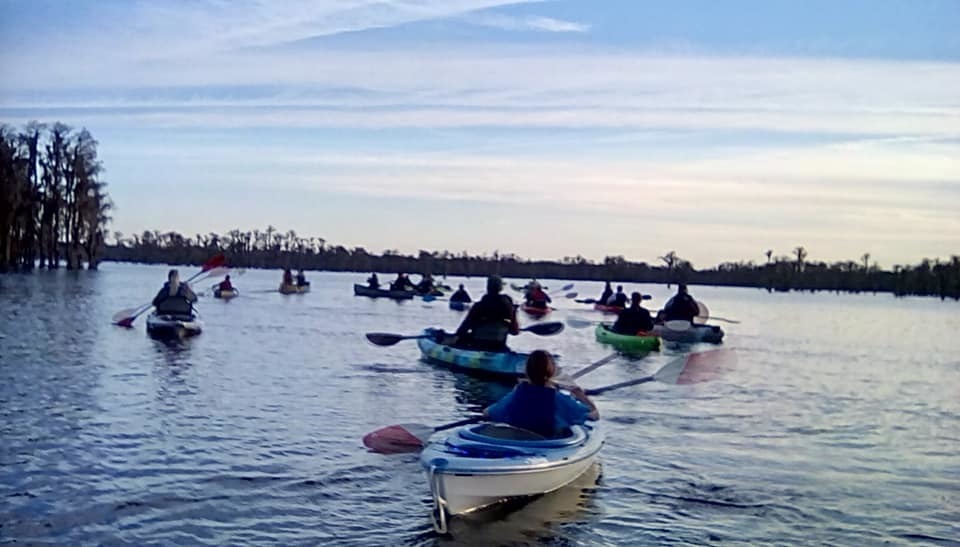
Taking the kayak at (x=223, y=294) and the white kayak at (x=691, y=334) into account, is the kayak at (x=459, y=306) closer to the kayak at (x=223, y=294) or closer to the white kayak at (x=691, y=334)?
the kayak at (x=223, y=294)

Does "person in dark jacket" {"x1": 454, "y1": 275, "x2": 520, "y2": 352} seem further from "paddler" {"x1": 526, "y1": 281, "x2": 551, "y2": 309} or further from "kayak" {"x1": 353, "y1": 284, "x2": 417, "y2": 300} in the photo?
"kayak" {"x1": 353, "y1": 284, "x2": 417, "y2": 300}

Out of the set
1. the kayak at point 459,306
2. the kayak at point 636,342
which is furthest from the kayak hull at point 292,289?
the kayak at point 636,342

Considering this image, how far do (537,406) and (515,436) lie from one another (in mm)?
382

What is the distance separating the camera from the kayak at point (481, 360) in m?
18.4

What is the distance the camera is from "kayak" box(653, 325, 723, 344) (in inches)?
1166

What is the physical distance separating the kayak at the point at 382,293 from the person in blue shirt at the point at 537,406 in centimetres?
4217

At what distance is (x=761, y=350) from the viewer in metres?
29.9

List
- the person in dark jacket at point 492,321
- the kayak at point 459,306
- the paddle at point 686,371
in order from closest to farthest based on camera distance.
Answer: the paddle at point 686,371 < the person in dark jacket at point 492,321 < the kayak at point 459,306

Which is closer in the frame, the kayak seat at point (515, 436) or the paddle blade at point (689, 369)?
the kayak seat at point (515, 436)

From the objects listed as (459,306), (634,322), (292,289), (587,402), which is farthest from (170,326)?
(292,289)

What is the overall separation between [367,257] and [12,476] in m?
117

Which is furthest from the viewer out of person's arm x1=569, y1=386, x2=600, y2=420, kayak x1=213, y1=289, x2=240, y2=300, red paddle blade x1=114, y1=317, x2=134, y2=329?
kayak x1=213, y1=289, x2=240, y2=300

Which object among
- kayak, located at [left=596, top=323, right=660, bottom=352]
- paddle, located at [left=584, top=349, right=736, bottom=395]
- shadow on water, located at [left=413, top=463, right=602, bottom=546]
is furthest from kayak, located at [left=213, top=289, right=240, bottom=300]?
shadow on water, located at [left=413, top=463, right=602, bottom=546]

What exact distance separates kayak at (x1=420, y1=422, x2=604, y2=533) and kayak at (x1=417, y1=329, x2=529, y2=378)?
7.17 meters
